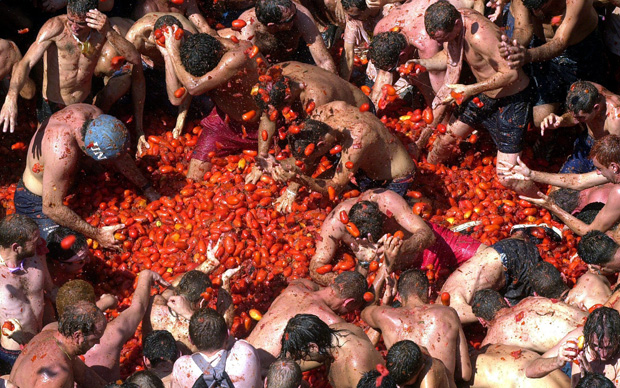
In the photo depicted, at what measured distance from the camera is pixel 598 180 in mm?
8750

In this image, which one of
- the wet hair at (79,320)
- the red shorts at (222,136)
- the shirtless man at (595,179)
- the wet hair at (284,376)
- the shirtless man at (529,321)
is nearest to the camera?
the wet hair at (284,376)

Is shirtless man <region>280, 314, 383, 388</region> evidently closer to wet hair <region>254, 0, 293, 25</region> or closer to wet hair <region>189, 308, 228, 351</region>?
wet hair <region>189, 308, 228, 351</region>

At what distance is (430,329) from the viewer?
7.32 metres

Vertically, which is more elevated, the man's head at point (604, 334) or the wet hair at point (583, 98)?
the wet hair at point (583, 98)

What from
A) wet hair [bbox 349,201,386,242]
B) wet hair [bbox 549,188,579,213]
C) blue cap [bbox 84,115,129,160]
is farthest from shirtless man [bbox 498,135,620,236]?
→ blue cap [bbox 84,115,129,160]

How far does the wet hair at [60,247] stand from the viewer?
28.6 ft

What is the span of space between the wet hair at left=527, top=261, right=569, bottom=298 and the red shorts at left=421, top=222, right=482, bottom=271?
2.51ft

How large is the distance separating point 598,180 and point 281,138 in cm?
313

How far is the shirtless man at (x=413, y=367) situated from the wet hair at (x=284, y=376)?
66cm

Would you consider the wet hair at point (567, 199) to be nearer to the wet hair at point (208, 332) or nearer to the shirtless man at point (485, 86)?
the shirtless man at point (485, 86)

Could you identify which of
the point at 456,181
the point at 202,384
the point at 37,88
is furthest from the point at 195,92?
the point at 202,384

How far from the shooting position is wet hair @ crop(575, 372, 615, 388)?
6.16 m

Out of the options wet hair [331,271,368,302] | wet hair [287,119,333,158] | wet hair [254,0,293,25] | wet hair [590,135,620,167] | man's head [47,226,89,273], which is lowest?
man's head [47,226,89,273]

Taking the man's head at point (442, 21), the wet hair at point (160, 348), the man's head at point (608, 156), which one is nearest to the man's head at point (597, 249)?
the man's head at point (608, 156)
